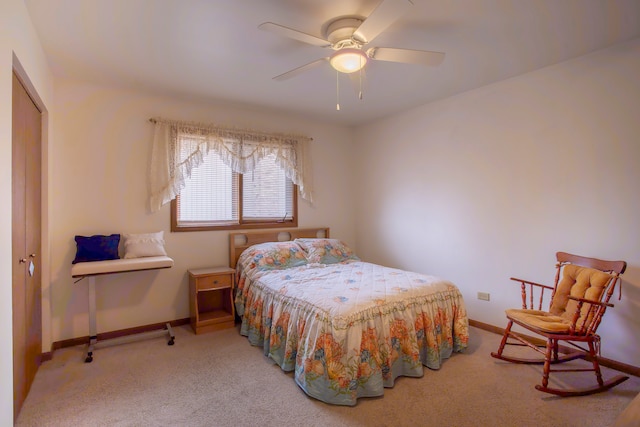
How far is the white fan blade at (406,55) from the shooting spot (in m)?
2.22

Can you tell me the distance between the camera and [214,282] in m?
3.56

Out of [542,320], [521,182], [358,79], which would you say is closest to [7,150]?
[358,79]

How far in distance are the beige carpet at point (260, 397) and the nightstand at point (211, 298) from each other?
1.91 feet

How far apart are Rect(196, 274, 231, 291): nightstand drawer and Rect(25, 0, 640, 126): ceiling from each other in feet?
6.53

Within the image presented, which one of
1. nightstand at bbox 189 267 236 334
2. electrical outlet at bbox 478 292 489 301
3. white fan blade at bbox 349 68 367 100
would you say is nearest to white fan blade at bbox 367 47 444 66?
white fan blade at bbox 349 68 367 100

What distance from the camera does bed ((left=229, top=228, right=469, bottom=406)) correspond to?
2250 mm

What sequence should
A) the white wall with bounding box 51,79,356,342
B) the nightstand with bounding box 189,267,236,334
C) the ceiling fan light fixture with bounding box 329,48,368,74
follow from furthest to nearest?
the nightstand with bounding box 189,267,236,334
the white wall with bounding box 51,79,356,342
the ceiling fan light fixture with bounding box 329,48,368,74

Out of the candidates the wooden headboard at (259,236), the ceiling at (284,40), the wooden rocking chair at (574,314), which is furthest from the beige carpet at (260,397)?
the ceiling at (284,40)

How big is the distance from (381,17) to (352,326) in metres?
1.92

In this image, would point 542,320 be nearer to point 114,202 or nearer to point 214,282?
point 214,282

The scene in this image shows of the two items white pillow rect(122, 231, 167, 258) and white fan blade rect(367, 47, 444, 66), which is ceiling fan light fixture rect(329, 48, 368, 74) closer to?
white fan blade rect(367, 47, 444, 66)

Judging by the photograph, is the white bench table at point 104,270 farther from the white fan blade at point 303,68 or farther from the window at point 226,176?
the white fan blade at point 303,68

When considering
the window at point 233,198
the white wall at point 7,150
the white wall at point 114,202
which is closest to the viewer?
the white wall at point 7,150

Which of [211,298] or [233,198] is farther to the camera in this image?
[233,198]
